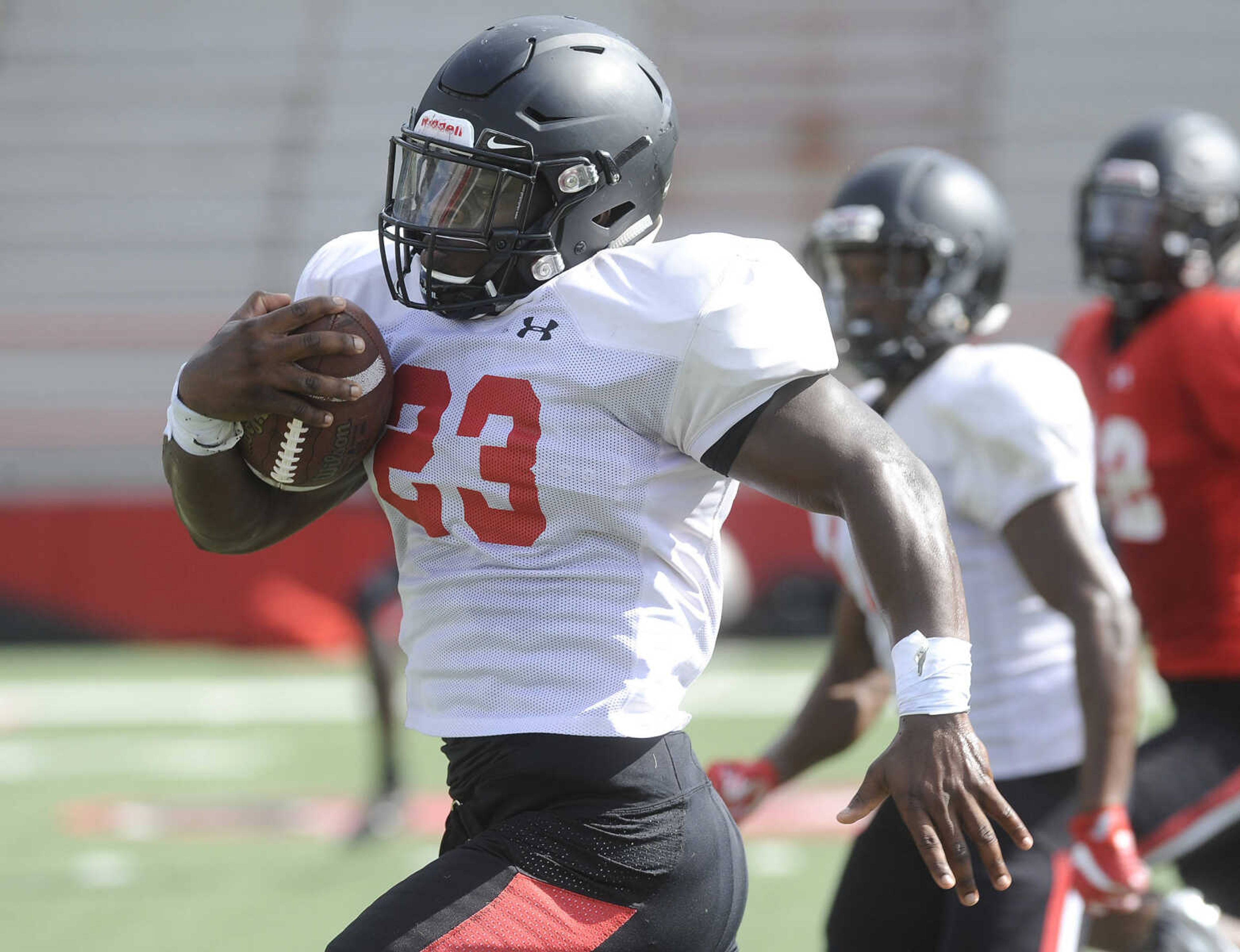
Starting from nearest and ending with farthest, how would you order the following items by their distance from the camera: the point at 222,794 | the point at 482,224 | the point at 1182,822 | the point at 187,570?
the point at 482,224 → the point at 1182,822 → the point at 222,794 → the point at 187,570

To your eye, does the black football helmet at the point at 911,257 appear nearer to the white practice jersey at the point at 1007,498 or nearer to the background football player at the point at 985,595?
the background football player at the point at 985,595

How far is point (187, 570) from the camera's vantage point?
841 centimetres

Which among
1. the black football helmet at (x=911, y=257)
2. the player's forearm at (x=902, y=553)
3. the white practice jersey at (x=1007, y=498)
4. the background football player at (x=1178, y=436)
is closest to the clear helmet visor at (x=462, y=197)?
the player's forearm at (x=902, y=553)

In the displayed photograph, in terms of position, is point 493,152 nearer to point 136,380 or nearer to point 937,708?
point 937,708

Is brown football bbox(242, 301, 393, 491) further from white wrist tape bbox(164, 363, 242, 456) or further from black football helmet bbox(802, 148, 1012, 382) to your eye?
black football helmet bbox(802, 148, 1012, 382)

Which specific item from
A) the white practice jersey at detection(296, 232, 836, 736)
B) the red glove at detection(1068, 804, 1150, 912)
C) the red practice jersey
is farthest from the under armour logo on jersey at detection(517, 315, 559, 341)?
the red practice jersey

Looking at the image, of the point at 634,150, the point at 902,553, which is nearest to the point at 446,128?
the point at 634,150

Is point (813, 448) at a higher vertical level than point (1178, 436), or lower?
higher

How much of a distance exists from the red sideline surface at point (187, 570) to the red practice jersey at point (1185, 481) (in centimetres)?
495

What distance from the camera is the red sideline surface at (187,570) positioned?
8.27 metres

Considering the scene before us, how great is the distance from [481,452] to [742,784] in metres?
1.04

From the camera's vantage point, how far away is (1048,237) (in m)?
11.3

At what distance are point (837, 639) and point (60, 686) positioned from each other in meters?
5.69

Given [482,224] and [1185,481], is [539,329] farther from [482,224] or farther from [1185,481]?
[1185,481]
